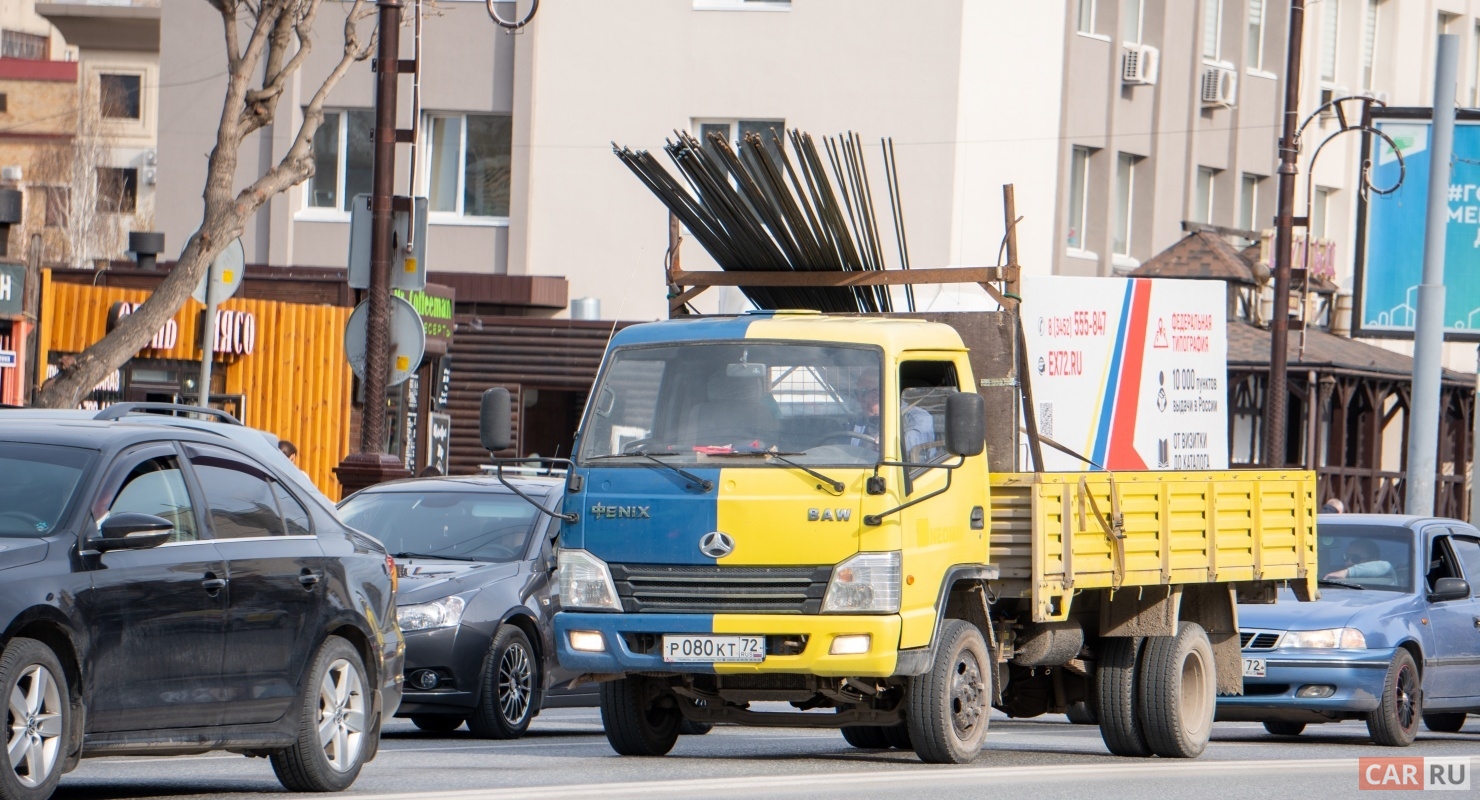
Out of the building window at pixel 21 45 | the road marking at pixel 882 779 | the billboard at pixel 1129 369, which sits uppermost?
the building window at pixel 21 45

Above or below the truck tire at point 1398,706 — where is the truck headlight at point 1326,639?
above

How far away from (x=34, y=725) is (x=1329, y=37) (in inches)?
1609

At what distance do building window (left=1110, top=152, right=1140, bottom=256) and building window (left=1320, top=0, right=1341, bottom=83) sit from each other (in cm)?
795

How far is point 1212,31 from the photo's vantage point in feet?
136

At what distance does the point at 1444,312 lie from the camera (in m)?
29.2

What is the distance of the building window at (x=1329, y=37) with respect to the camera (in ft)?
150

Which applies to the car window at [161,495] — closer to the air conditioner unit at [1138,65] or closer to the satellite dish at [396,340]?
the satellite dish at [396,340]

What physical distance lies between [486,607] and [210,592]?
5.09 metres

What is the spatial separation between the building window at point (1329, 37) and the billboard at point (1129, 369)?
3031 centimetres

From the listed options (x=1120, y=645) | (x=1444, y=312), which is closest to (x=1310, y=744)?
(x=1120, y=645)

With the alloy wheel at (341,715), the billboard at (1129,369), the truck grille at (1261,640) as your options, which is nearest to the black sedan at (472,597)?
the alloy wheel at (341,715)

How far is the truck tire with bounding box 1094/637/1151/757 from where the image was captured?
1355 cm

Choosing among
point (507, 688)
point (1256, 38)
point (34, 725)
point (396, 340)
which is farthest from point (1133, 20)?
point (34, 725)

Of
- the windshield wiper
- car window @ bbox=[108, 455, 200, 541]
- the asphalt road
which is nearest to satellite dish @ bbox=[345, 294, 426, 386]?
the windshield wiper
